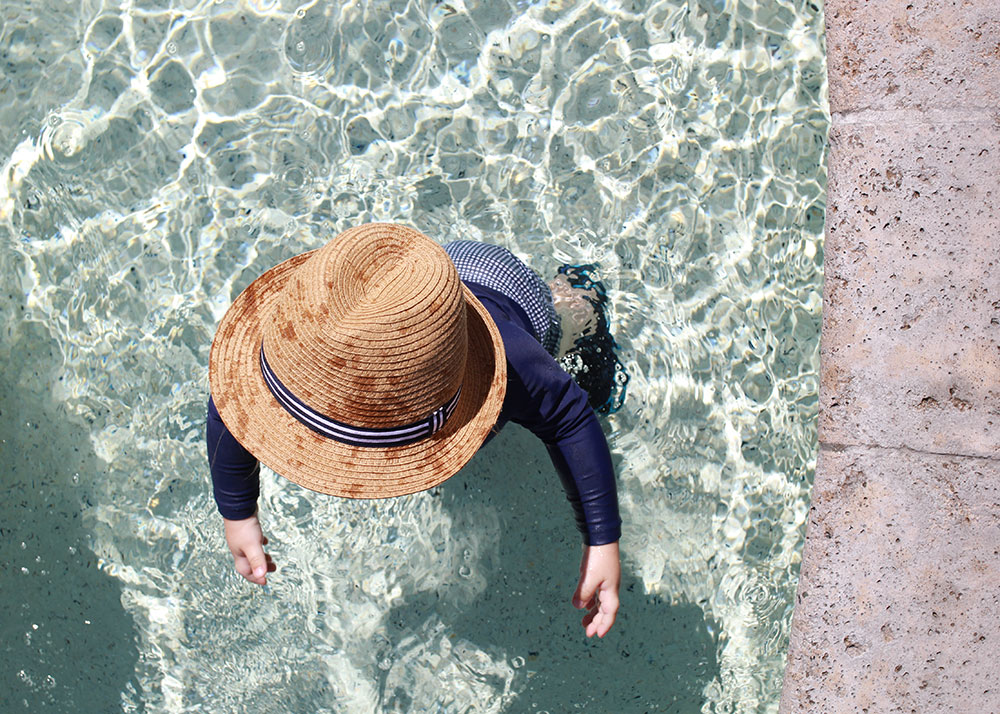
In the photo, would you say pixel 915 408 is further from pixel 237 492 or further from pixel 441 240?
pixel 237 492

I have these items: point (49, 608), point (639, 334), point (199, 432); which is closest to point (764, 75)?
point (639, 334)

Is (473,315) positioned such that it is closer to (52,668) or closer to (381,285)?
(381,285)

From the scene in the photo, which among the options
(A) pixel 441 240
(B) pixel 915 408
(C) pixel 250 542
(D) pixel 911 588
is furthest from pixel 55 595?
(B) pixel 915 408

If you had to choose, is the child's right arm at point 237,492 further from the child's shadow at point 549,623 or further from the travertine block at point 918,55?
the travertine block at point 918,55

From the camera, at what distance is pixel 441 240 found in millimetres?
3229

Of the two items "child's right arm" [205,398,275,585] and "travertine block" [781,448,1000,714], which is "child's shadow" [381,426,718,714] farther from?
"child's right arm" [205,398,275,585]

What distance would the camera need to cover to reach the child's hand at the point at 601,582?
2.34 meters

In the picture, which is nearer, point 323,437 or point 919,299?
point 323,437

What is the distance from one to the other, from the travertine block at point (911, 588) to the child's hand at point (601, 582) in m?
0.98

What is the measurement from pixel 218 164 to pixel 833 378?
225cm

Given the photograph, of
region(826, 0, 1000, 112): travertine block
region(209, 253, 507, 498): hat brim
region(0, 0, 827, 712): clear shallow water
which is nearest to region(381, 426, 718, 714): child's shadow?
region(0, 0, 827, 712): clear shallow water

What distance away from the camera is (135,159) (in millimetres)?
3262

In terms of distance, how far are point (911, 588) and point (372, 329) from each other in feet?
7.10

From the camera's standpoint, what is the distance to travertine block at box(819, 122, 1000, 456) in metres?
2.92
